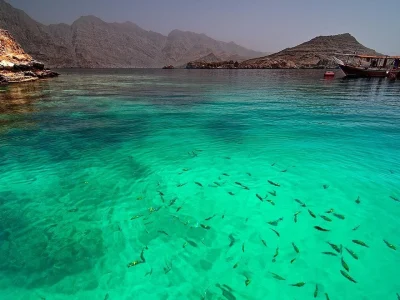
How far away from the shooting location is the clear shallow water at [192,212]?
219 inches

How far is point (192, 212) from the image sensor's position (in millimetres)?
8117

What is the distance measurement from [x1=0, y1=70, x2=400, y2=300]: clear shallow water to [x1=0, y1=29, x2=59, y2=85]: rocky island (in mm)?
47329

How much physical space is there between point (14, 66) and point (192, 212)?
226ft

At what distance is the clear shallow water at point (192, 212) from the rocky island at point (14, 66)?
155ft

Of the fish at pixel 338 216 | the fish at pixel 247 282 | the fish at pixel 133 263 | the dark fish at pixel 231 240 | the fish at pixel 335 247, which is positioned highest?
the fish at pixel 338 216

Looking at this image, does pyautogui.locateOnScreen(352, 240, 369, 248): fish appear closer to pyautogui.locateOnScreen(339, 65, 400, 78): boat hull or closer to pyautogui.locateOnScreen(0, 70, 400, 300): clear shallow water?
pyautogui.locateOnScreen(0, 70, 400, 300): clear shallow water

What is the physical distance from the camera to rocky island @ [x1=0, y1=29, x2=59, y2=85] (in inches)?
2058

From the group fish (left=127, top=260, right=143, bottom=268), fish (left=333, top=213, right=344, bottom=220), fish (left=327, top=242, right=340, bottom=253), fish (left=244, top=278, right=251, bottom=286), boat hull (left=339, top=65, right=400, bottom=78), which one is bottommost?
fish (left=244, top=278, right=251, bottom=286)

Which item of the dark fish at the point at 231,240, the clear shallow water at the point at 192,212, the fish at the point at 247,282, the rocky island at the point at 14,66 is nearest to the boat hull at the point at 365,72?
the clear shallow water at the point at 192,212

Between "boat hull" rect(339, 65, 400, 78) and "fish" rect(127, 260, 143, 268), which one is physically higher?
"boat hull" rect(339, 65, 400, 78)

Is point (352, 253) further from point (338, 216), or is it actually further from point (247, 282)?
point (247, 282)

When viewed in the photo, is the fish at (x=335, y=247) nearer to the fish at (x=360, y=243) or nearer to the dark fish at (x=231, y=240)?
the fish at (x=360, y=243)

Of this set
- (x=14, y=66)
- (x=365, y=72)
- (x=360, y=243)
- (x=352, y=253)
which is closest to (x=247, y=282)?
(x=352, y=253)

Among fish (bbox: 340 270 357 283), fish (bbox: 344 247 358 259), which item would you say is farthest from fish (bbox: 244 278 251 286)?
fish (bbox: 344 247 358 259)
